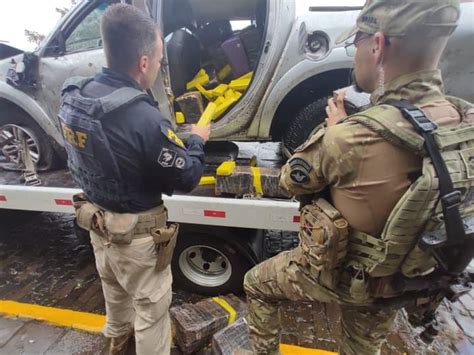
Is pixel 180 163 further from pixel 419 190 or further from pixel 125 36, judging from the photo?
pixel 419 190

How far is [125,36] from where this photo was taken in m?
1.48

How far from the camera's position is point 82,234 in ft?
10.5

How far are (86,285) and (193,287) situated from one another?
1.02 meters

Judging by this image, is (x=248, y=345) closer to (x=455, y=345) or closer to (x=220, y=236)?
(x=220, y=236)

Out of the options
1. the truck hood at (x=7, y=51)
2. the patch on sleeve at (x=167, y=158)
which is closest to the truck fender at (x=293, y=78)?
the patch on sleeve at (x=167, y=158)

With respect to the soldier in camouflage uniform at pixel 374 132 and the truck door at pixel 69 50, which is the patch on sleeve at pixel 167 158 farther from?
the truck door at pixel 69 50

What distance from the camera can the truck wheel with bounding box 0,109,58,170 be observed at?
3344 millimetres

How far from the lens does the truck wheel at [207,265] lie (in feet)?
8.87

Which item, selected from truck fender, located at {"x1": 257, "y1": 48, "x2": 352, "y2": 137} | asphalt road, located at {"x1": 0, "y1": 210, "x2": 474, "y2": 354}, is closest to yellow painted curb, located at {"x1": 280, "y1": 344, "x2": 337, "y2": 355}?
asphalt road, located at {"x1": 0, "y1": 210, "x2": 474, "y2": 354}

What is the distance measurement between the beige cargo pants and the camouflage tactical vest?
3.68ft

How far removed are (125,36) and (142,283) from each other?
123cm

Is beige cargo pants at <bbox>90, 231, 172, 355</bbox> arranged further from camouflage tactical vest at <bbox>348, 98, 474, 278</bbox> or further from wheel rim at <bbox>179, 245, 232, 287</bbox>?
camouflage tactical vest at <bbox>348, 98, 474, 278</bbox>

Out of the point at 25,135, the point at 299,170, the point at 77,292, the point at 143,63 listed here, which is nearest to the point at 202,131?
the point at 143,63

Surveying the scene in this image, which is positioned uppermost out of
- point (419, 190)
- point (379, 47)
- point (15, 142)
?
point (379, 47)
